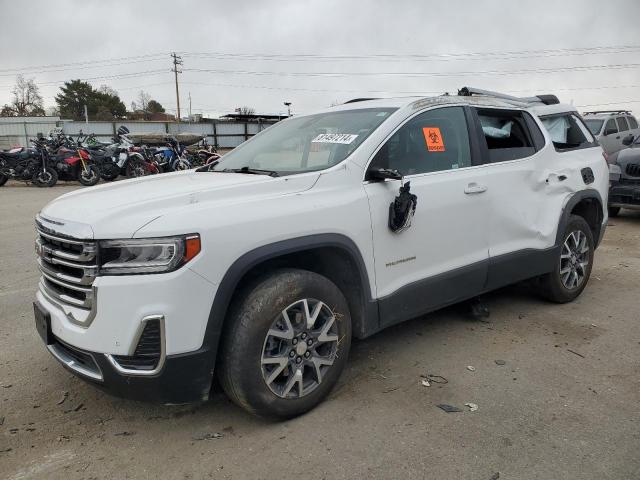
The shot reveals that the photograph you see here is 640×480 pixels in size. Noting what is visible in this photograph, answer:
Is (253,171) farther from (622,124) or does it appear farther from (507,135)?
(622,124)

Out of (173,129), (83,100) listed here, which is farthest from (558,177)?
(83,100)

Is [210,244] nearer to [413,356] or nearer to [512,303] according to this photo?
[413,356]

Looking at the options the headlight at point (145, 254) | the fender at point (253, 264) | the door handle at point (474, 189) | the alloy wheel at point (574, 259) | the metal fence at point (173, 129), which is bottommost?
the alloy wheel at point (574, 259)

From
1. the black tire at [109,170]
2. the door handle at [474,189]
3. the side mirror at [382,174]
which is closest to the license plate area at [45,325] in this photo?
the side mirror at [382,174]

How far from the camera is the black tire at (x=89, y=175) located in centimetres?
1510

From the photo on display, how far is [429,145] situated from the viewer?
3621mm

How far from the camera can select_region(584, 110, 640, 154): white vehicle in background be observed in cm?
1496

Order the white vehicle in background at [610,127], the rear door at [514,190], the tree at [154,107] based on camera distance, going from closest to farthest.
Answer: the rear door at [514,190] → the white vehicle in background at [610,127] → the tree at [154,107]

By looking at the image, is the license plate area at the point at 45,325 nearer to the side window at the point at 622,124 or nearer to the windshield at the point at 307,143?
the windshield at the point at 307,143

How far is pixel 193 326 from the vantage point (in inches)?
96.1

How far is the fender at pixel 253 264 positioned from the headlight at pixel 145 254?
0.23 meters

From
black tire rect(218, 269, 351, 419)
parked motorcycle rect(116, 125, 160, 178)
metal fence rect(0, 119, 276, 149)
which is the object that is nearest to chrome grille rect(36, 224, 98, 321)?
black tire rect(218, 269, 351, 419)

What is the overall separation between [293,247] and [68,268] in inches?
44.7

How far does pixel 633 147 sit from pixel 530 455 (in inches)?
357
